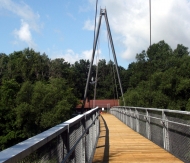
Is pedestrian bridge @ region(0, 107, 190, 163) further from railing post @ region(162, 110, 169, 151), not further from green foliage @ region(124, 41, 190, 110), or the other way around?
green foliage @ region(124, 41, 190, 110)

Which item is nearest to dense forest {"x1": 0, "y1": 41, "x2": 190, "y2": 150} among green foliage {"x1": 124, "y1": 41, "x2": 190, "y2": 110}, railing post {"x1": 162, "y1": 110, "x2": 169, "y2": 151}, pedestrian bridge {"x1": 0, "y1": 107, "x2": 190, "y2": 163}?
green foliage {"x1": 124, "y1": 41, "x2": 190, "y2": 110}

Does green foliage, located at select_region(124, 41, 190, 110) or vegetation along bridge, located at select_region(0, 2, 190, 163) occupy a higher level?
green foliage, located at select_region(124, 41, 190, 110)

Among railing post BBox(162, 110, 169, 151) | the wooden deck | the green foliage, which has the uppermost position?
the green foliage

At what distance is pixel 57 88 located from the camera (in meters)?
67.6

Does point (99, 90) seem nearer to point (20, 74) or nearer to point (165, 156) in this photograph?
point (20, 74)

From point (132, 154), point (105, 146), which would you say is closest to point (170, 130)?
point (132, 154)

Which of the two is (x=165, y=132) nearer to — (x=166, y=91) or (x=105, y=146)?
(x=105, y=146)

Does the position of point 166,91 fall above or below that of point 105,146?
above

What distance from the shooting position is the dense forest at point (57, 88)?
4809cm

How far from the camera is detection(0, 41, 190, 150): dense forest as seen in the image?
4809 cm

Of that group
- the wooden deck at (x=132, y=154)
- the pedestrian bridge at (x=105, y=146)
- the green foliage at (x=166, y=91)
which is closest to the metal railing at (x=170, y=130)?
the pedestrian bridge at (x=105, y=146)

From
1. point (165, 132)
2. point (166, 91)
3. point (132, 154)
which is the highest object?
point (166, 91)

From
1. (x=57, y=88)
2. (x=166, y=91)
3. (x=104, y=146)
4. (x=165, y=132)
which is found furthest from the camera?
(x=57, y=88)

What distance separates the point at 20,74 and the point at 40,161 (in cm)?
8742
